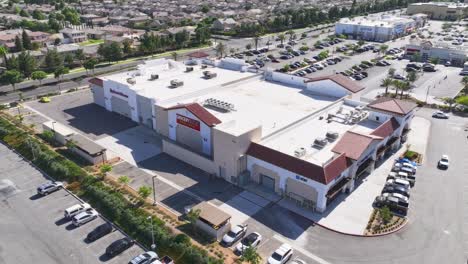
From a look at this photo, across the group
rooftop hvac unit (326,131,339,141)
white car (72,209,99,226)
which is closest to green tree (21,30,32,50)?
white car (72,209,99,226)

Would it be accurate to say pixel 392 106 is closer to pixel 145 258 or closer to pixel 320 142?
pixel 320 142

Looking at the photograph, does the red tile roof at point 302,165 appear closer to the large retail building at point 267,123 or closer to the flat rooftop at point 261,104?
the large retail building at point 267,123

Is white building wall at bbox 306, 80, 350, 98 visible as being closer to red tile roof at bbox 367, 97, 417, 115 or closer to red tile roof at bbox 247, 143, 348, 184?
red tile roof at bbox 367, 97, 417, 115

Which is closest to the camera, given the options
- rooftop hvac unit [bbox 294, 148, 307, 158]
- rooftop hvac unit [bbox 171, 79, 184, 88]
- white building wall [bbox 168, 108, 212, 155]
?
rooftop hvac unit [bbox 294, 148, 307, 158]

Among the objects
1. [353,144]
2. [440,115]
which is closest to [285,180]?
[353,144]

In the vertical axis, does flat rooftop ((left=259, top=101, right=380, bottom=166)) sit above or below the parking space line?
above

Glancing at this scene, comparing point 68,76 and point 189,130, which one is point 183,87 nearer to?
point 189,130

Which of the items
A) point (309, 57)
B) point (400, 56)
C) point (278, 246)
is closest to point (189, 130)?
point (278, 246)

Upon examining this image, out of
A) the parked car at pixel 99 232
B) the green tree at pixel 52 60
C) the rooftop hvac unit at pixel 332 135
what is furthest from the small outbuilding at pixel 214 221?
the green tree at pixel 52 60
